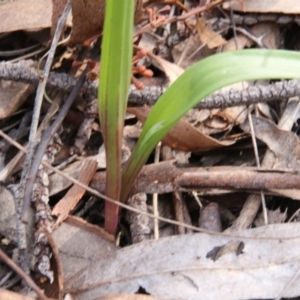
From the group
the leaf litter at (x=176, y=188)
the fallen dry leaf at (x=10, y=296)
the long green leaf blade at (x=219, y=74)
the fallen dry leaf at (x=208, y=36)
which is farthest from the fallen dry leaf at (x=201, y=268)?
the fallen dry leaf at (x=208, y=36)

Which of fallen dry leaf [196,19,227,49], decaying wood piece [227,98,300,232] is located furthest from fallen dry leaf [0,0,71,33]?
decaying wood piece [227,98,300,232]

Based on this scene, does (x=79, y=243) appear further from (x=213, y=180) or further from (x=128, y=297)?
(x=213, y=180)

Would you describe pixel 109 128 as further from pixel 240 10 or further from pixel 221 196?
pixel 240 10

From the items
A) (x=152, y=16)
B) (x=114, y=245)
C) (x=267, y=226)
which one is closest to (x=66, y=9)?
(x=152, y=16)

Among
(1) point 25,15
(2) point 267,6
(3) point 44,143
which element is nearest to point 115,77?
(3) point 44,143

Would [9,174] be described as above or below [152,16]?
below

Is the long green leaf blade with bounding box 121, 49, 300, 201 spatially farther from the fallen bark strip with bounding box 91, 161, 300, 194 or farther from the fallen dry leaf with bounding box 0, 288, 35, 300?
the fallen dry leaf with bounding box 0, 288, 35, 300
